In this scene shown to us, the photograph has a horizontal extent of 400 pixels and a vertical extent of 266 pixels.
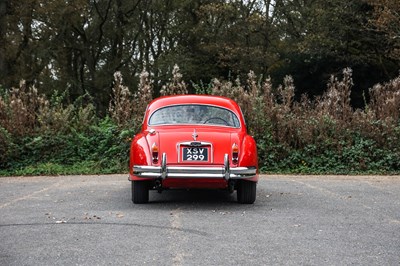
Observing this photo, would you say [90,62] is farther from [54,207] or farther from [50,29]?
[54,207]

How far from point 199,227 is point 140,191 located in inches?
74.8

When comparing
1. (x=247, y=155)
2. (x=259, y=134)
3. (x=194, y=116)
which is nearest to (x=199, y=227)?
(x=247, y=155)

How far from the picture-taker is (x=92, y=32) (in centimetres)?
3488

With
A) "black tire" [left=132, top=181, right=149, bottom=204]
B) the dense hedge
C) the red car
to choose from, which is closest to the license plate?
the red car

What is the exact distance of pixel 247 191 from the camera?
7.72 meters

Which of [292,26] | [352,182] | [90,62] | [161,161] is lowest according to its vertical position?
[352,182]

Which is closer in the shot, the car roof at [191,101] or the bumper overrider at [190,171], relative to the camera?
the bumper overrider at [190,171]

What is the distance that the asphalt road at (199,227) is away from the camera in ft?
15.5

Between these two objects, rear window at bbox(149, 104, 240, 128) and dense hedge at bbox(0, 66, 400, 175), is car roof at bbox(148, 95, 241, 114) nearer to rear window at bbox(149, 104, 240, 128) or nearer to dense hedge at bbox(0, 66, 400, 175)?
rear window at bbox(149, 104, 240, 128)

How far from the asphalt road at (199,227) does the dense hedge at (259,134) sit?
3.00 m

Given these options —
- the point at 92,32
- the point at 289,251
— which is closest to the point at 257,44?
the point at 92,32

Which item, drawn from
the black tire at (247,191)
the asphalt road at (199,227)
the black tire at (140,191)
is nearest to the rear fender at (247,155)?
the black tire at (247,191)

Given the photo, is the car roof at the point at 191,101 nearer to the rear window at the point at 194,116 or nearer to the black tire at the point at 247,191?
the rear window at the point at 194,116

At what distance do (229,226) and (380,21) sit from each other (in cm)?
1906
